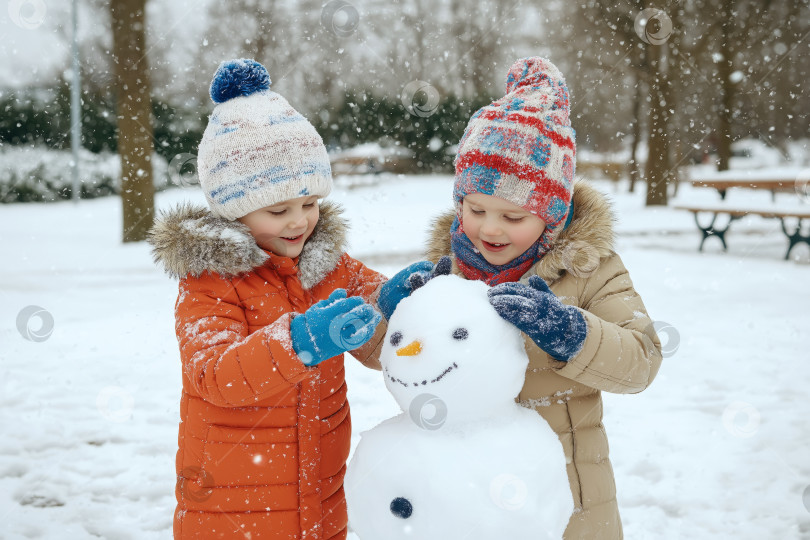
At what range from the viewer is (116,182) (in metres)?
19.0

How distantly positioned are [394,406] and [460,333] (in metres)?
2.97

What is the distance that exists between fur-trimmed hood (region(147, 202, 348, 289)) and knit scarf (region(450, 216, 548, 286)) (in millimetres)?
412

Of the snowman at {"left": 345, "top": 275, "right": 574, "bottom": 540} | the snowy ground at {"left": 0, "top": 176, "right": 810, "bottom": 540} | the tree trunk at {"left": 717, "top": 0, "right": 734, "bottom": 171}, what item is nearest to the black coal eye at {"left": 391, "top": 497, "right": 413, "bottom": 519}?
the snowman at {"left": 345, "top": 275, "right": 574, "bottom": 540}

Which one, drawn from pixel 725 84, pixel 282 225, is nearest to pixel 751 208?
pixel 725 84

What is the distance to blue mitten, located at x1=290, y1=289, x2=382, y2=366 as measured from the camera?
1580 millimetres

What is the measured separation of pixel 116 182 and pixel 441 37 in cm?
1050

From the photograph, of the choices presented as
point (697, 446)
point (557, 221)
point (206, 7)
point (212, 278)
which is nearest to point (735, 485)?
point (697, 446)

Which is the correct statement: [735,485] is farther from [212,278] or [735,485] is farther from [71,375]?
[71,375]

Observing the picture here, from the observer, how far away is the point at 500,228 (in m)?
1.93

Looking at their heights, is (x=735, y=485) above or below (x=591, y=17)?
below

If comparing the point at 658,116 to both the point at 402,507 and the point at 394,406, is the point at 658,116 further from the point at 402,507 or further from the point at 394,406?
the point at 402,507

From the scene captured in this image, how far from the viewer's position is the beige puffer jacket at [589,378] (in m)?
1.79

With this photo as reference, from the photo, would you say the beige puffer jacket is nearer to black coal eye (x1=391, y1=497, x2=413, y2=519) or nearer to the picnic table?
black coal eye (x1=391, y1=497, x2=413, y2=519)

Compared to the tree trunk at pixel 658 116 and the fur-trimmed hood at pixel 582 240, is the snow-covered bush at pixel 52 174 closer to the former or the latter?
the tree trunk at pixel 658 116
